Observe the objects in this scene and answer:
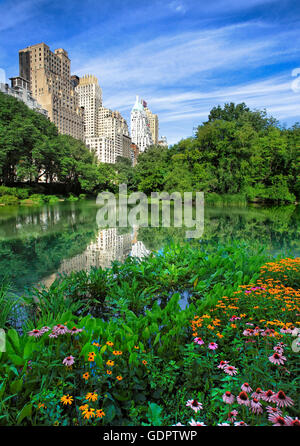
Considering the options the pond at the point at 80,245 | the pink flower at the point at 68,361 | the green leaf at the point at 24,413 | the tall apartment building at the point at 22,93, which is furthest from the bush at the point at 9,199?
the tall apartment building at the point at 22,93

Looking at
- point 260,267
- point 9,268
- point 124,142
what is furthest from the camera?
point 124,142

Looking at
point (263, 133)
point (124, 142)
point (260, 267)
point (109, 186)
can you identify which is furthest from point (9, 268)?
point (124, 142)

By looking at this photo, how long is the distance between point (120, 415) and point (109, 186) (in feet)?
136

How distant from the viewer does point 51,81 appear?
7962 cm

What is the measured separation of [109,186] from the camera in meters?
41.9

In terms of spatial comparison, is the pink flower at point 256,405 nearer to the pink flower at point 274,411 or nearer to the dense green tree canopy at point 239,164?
the pink flower at point 274,411

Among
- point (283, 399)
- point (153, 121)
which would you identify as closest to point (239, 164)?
point (283, 399)

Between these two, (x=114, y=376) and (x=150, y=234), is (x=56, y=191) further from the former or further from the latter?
(x=114, y=376)

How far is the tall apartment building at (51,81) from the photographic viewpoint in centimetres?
7806

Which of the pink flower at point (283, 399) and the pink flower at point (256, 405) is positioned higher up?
the pink flower at point (283, 399)

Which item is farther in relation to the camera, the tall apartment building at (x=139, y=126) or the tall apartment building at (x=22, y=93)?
the tall apartment building at (x=139, y=126)

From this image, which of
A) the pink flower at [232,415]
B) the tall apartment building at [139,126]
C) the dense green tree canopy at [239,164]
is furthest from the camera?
the tall apartment building at [139,126]

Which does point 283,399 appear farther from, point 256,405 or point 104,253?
point 104,253

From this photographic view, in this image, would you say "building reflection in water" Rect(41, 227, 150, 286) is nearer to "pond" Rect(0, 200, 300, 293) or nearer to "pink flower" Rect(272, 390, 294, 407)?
"pond" Rect(0, 200, 300, 293)
